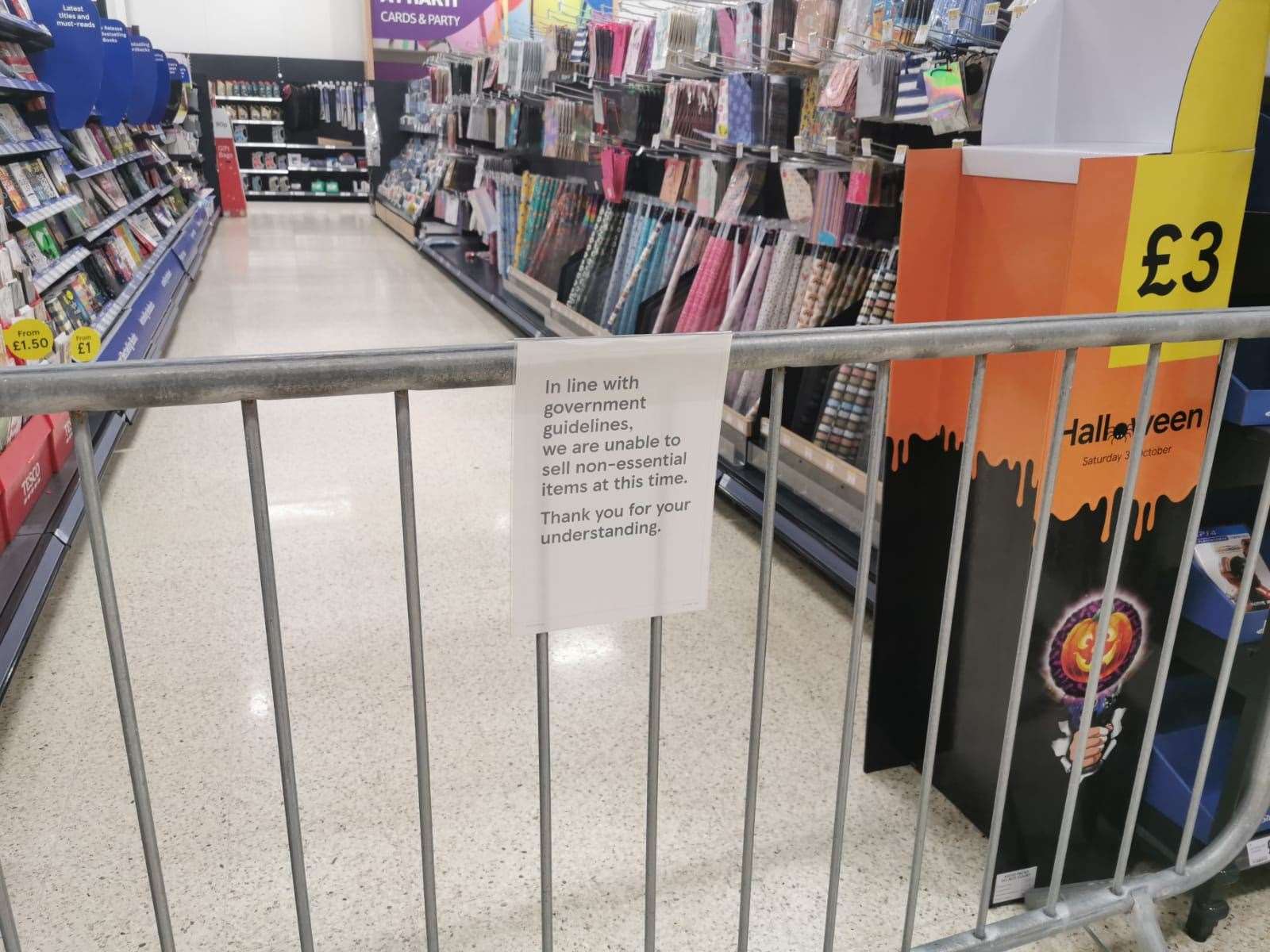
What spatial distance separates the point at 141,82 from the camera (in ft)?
29.5

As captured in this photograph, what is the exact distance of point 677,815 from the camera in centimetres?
206

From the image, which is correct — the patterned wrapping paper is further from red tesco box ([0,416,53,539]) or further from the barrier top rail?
red tesco box ([0,416,53,539])

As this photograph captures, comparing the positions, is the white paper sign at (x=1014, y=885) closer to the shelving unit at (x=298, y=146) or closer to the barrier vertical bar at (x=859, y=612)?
the barrier vertical bar at (x=859, y=612)

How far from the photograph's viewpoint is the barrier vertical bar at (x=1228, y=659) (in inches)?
57.9

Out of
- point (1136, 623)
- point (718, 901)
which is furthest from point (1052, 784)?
point (718, 901)

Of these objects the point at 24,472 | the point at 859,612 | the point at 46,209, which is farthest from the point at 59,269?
the point at 859,612

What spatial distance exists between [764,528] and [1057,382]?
25.5 inches

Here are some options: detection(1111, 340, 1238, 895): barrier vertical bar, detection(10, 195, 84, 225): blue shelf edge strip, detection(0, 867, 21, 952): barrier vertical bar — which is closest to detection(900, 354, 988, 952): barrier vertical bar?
detection(1111, 340, 1238, 895): barrier vertical bar

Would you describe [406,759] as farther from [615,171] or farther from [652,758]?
[615,171]

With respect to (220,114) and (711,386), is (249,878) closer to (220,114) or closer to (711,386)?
(711,386)

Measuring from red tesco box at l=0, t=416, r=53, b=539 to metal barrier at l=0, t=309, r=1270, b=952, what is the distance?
185 cm

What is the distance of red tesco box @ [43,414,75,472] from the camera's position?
328cm

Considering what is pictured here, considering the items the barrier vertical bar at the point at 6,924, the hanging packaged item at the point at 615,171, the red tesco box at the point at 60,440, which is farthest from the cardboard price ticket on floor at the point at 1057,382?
the hanging packaged item at the point at 615,171

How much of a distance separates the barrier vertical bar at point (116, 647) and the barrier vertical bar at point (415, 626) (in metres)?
0.29
